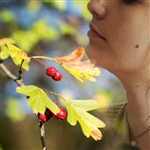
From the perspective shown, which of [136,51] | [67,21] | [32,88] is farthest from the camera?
[67,21]

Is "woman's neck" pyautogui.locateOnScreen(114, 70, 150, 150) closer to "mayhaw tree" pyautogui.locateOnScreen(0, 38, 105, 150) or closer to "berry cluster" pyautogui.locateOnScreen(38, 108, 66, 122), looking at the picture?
"mayhaw tree" pyautogui.locateOnScreen(0, 38, 105, 150)

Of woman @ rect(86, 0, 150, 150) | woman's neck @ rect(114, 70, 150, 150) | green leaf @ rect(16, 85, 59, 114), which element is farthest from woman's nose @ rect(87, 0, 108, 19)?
green leaf @ rect(16, 85, 59, 114)

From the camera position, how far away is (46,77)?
2.65 feet

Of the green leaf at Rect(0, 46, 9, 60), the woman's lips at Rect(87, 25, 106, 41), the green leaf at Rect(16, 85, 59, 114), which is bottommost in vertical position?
the green leaf at Rect(16, 85, 59, 114)

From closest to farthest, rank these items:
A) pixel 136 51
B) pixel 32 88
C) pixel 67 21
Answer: pixel 32 88, pixel 136 51, pixel 67 21

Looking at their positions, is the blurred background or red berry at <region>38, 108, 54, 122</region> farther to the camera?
the blurred background

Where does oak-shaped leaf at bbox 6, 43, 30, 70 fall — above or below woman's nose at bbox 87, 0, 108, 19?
below

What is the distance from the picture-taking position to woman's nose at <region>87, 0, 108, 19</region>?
2.42ft

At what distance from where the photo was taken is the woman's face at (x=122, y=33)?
2.38 feet

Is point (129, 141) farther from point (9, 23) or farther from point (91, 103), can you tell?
point (9, 23)

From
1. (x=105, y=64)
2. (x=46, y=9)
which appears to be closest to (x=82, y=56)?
(x=105, y=64)

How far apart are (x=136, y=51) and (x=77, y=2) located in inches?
7.2

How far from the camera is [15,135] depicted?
807 mm

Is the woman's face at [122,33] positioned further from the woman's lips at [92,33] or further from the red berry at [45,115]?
the red berry at [45,115]
